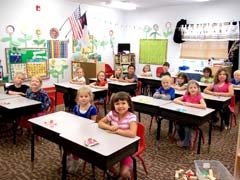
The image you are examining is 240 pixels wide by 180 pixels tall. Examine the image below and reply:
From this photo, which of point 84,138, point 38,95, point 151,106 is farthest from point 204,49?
point 84,138

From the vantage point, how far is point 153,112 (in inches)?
136

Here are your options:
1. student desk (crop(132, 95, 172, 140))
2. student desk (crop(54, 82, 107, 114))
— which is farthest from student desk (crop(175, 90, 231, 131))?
student desk (crop(54, 82, 107, 114))

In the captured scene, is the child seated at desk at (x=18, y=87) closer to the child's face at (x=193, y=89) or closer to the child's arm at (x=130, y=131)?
the child's arm at (x=130, y=131)

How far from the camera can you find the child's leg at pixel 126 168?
7.06 ft

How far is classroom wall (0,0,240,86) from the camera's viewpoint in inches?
238

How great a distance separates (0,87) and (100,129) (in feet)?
10.5

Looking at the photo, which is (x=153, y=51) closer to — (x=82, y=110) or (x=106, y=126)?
(x=82, y=110)

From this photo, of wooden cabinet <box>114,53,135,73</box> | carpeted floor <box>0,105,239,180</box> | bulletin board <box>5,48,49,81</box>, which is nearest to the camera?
carpeted floor <box>0,105,239,180</box>

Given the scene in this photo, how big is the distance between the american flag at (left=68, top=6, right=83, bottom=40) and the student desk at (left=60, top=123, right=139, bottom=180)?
5.51 meters

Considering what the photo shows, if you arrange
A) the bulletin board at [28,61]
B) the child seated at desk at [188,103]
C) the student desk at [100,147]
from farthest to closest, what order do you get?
the bulletin board at [28,61] → the child seated at desk at [188,103] → the student desk at [100,147]

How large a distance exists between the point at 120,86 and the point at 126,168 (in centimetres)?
307

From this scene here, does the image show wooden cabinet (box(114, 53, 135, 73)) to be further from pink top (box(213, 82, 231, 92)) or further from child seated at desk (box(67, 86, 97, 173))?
child seated at desk (box(67, 86, 97, 173))

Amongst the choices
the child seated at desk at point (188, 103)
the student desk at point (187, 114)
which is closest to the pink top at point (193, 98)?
the child seated at desk at point (188, 103)

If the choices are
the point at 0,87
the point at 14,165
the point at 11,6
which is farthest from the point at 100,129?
the point at 11,6
